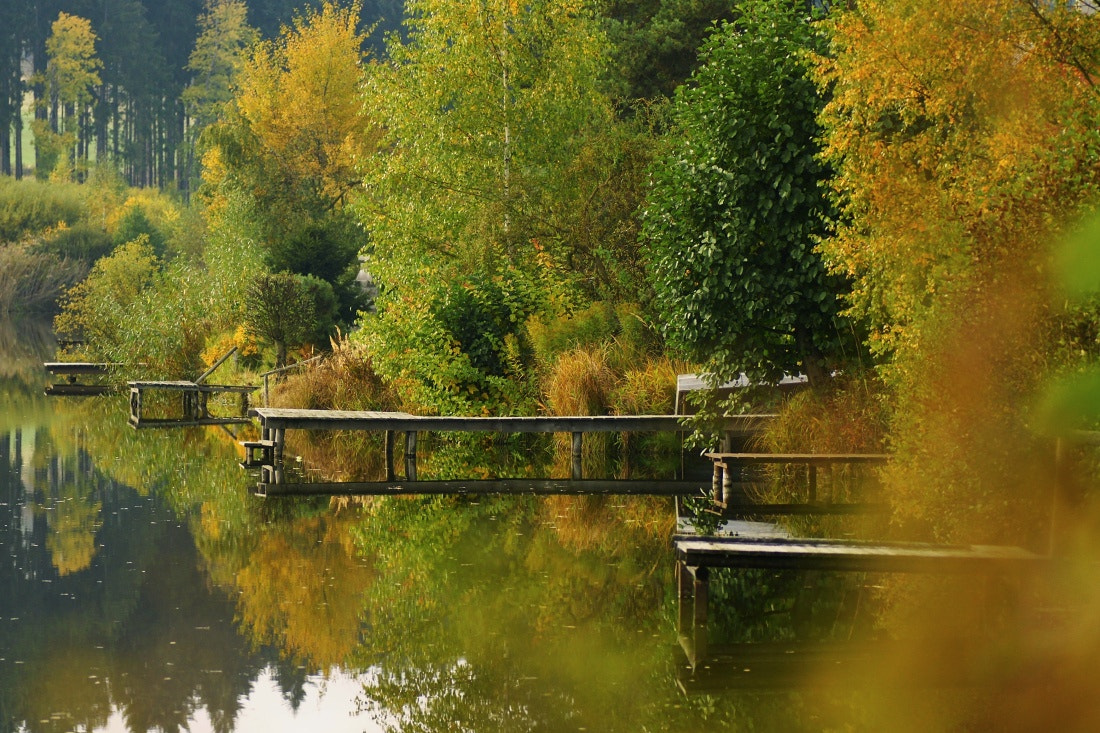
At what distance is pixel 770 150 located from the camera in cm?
1570

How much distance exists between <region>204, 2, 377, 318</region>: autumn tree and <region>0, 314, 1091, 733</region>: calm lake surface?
78.0 ft

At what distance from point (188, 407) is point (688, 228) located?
49.6ft

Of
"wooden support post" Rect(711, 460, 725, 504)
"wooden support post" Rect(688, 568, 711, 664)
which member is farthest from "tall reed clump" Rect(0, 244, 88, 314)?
"wooden support post" Rect(688, 568, 711, 664)

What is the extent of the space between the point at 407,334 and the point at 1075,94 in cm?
1409

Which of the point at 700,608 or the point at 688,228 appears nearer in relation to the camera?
the point at 700,608

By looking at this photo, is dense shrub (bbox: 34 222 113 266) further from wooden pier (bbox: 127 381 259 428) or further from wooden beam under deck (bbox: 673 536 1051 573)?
wooden beam under deck (bbox: 673 536 1051 573)

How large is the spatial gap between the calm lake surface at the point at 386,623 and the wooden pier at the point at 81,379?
55.9 ft

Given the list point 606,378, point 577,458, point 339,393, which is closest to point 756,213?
point 577,458

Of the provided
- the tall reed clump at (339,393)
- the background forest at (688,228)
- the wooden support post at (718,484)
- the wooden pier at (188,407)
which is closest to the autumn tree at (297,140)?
the background forest at (688,228)

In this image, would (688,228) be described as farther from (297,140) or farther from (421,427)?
(297,140)

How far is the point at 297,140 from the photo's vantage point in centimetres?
4694

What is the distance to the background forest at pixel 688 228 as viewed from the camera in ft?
35.5

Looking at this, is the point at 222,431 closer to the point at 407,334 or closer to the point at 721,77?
the point at 407,334

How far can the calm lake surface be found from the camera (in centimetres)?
850
